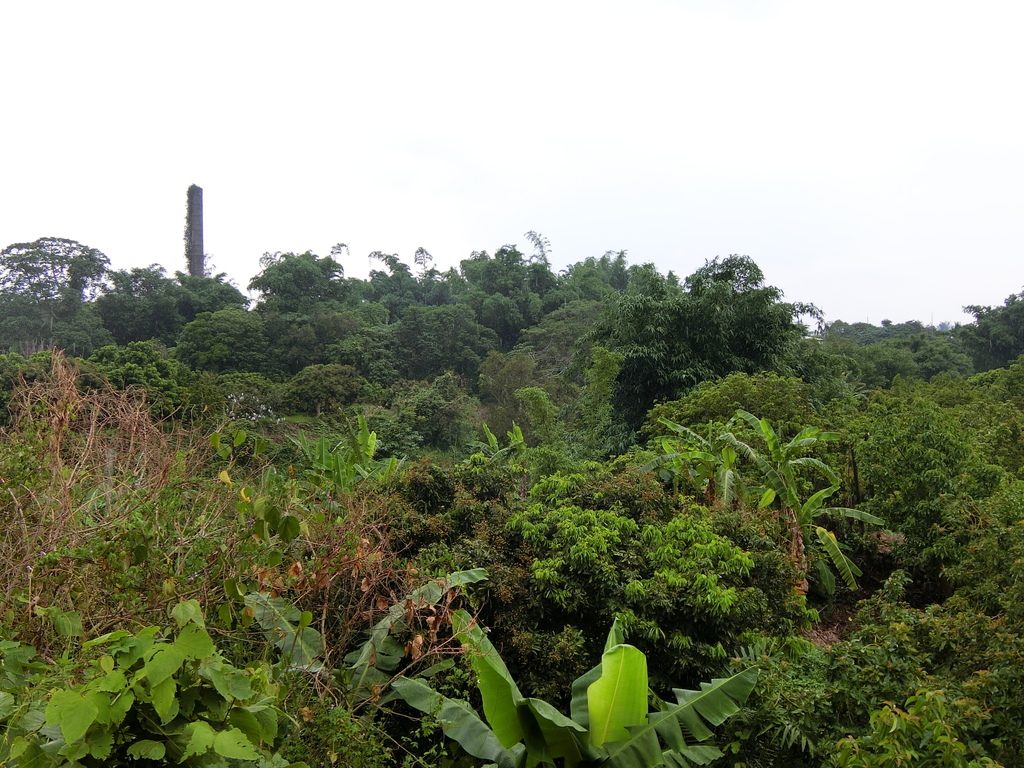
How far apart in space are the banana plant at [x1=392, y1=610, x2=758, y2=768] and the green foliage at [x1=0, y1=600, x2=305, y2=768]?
175cm

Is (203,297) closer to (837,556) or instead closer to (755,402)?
(755,402)

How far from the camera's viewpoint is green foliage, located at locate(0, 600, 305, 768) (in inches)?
61.4

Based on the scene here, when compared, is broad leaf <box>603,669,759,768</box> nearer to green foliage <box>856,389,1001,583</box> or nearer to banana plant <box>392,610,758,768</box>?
banana plant <box>392,610,758,768</box>

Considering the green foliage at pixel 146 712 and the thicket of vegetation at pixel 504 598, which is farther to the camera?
the thicket of vegetation at pixel 504 598

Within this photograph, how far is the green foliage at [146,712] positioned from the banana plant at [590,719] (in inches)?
68.8

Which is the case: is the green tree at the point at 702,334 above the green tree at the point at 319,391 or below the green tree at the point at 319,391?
above

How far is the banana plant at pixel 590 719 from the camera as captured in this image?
332 cm

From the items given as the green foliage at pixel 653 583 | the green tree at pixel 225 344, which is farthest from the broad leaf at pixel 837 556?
the green tree at pixel 225 344

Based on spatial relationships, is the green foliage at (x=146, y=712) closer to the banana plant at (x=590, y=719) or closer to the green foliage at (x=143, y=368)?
the banana plant at (x=590, y=719)

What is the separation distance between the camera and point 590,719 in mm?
3375

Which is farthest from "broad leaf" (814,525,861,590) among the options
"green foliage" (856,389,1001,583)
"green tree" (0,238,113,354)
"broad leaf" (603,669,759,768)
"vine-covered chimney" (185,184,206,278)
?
"vine-covered chimney" (185,184,206,278)

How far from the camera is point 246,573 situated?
3.09 metres

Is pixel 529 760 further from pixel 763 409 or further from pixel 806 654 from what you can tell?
pixel 763 409

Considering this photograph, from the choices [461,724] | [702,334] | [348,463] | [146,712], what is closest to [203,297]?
[702,334]
